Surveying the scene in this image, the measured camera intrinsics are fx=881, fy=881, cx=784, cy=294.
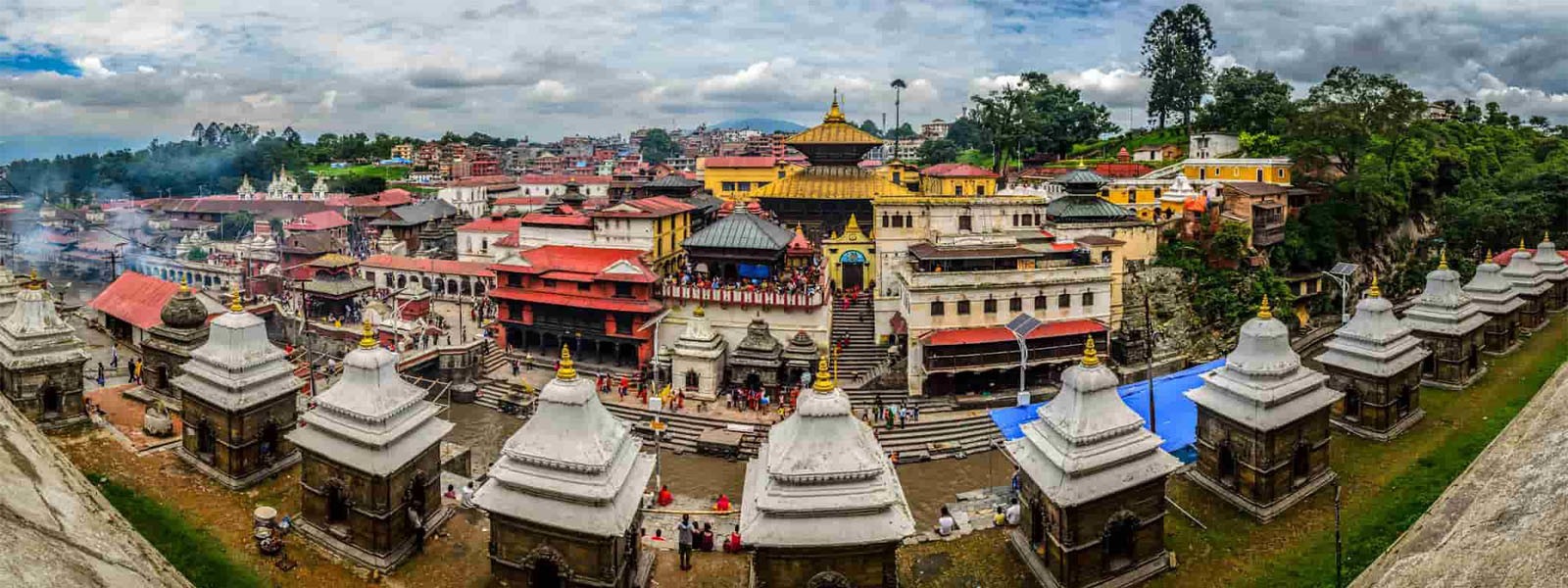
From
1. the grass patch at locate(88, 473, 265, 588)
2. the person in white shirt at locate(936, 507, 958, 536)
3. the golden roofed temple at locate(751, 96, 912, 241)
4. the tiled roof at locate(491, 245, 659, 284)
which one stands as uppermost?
the golden roofed temple at locate(751, 96, 912, 241)

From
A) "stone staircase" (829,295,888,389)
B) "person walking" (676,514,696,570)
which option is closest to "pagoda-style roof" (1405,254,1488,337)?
"stone staircase" (829,295,888,389)

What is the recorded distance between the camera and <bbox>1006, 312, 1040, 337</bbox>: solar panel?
95.1ft

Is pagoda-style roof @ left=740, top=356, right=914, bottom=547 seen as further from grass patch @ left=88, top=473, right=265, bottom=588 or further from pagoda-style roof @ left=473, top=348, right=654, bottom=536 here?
grass patch @ left=88, top=473, right=265, bottom=588

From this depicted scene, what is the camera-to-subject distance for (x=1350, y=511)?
1780 cm

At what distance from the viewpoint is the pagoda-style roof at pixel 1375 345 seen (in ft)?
70.0

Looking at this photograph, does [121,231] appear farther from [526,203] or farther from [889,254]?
[889,254]

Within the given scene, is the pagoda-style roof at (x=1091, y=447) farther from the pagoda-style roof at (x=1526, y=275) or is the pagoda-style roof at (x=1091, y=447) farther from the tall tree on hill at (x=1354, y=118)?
the tall tree on hill at (x=1354, y=118)

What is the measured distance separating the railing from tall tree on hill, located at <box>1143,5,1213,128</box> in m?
46.8

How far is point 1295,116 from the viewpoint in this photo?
4841cm

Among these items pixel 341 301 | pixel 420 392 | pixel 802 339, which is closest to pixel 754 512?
pixel 420 392

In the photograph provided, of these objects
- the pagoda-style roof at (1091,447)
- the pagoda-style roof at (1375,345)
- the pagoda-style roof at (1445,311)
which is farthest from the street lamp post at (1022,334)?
the pagoda-style roof at (1091,447)

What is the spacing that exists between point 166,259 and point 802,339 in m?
44.2

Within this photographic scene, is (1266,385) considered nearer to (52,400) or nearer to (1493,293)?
(1493,293)

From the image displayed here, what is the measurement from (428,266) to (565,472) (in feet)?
119
